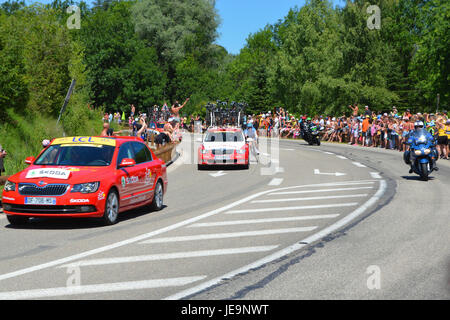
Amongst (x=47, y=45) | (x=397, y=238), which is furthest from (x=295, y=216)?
(x=47, y=45)

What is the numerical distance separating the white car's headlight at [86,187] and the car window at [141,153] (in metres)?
1.99

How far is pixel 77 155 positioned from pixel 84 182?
52.8 inches

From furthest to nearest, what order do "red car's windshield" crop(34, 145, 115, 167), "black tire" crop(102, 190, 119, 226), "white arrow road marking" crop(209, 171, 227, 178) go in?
"white arrow road marking" crop(209, 171, 227, 178) < "red car's windshield" crop(34, 145, 115, 167) < "black tire" crop(102, 190, 119, 226)

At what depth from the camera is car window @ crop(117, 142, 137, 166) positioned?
474 inches

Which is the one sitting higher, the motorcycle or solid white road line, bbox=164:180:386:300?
the motorcycle

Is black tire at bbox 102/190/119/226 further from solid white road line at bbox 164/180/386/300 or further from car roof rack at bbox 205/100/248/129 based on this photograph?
car roof rack at bbox 205/100/248/129

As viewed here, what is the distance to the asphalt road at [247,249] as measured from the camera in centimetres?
665

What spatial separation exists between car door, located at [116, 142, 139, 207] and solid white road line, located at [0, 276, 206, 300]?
15.0 ft

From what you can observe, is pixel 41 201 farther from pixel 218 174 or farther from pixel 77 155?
pixel 218 174

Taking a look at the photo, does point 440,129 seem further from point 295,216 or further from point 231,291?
point 231,291

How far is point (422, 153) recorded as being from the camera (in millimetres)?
18750

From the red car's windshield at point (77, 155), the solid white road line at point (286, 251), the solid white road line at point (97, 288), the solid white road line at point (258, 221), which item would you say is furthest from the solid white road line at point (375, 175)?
the solid white road line at point (97, 288)

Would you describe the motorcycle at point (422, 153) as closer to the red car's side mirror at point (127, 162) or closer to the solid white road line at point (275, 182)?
the solid white road line at point (275, 182)

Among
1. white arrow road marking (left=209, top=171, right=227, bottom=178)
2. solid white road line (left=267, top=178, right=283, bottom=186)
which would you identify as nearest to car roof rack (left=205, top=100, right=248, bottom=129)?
white arrow road marking (left=209, top=171, right=227, bottom=178)
